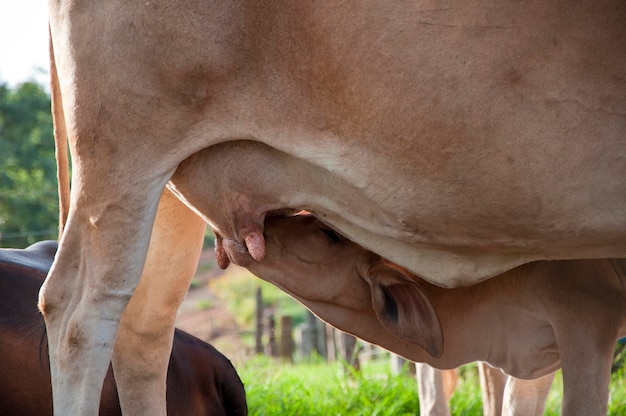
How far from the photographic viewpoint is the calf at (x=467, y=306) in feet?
13.1

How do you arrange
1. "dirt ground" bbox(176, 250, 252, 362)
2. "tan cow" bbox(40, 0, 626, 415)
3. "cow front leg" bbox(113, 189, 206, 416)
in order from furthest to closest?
"dirt ground" bbox(176, 250, 252, 362)
"cow front leg" bbox(113, 189, 206, 416)
"tan cow" bbox(40, 0, 626, 415)

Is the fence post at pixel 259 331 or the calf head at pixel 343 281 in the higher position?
the fence post at pixel 259 331

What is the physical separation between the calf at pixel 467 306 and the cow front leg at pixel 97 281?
601mm

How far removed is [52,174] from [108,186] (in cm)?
2360

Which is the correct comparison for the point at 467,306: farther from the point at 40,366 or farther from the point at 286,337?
the point at 286,337

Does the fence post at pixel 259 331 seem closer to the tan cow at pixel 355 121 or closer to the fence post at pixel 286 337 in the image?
the fence post at pixel 286 337

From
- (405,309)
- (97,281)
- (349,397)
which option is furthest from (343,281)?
(349,397)

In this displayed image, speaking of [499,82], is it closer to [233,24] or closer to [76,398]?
[233,24]

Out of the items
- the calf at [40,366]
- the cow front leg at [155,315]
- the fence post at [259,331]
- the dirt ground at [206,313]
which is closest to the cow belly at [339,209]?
the cow front leg at [155,315]

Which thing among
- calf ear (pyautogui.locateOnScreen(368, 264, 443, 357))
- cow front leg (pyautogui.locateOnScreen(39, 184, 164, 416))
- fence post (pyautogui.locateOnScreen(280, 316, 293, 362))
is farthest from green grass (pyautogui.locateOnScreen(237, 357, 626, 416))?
fence post (pyautogui.locateOnScreen(280, 316, 293, 362))

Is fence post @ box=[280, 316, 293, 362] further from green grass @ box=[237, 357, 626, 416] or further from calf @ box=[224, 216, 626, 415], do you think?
calf @ box=[224, 216, 626, 415]

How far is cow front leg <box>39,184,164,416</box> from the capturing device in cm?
368

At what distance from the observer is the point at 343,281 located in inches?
173

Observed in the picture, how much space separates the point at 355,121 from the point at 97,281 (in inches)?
42.5
